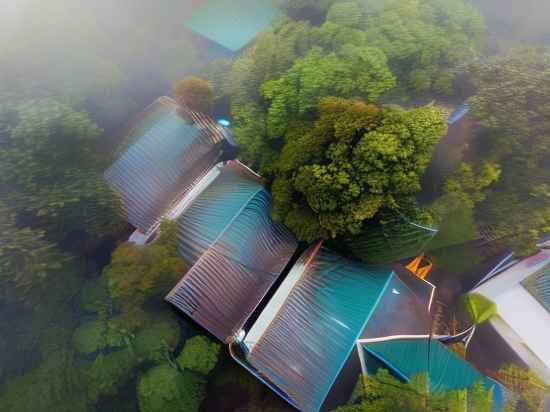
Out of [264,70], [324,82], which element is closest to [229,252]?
[324,82]

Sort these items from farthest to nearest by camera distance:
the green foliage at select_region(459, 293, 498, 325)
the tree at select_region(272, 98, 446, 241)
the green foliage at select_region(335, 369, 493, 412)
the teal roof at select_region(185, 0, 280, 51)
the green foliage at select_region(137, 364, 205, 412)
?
the teal roof at select_region(185, 0, 280, 51) → the green foliage at select_region(459, 293, 498, 325) → the tree at select_region(272, 98, 446, 241) → the green foliage at select_region(137, 364, 205, 412) → the green foliage at select_region(335, 369, 493, 412)

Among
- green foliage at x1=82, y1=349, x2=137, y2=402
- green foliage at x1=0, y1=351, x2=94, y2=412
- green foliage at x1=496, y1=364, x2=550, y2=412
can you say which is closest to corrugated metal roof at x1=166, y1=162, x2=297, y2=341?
green foliage at x1=82, y1=349, x2=137, y2=402

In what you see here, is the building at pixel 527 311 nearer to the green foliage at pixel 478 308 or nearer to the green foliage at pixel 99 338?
the green foliage at pixel 478 308

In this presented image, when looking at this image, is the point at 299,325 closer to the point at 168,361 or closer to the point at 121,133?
the point at 168,361

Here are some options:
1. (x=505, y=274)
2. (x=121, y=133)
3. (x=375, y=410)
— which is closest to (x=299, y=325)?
(x=375, y=410)

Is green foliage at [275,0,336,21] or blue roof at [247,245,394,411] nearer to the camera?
blue roof at [247,245,394,411]

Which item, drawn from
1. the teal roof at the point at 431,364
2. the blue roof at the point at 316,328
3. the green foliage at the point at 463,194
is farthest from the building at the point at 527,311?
the blue roof at the point at 316,328

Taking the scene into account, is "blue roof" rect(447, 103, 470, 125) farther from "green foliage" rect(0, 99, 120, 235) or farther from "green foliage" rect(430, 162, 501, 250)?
"green foliage" rect(0, 99, 120, 235)

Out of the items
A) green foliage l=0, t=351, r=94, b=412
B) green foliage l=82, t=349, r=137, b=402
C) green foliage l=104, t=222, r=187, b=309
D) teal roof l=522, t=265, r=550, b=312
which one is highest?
teal roof l=522, t=265, r=550, b=312
